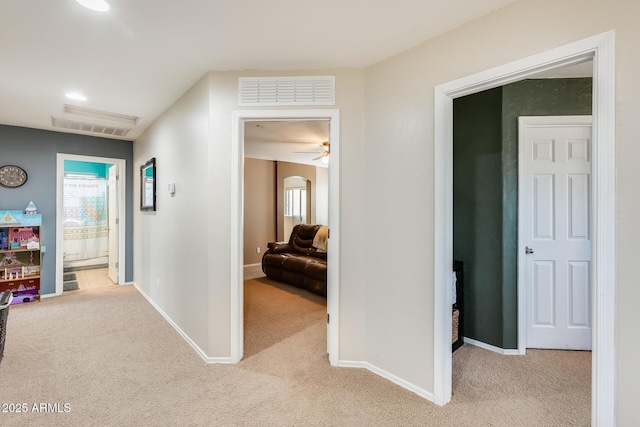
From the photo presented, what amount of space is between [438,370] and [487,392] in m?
0.46

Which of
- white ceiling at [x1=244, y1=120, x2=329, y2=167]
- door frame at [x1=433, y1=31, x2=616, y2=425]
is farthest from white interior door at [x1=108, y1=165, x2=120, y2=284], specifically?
door frame at [x1=433, y1=31, x2=616, y2=425]

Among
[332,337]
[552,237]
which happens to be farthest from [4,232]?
[552,237]

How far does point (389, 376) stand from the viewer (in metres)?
2.23

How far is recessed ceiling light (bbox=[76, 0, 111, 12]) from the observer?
1.62 m

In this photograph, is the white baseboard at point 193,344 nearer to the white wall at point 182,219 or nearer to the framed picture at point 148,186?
the white wall at point 182,219

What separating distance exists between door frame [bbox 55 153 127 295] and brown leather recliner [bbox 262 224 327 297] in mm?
2275

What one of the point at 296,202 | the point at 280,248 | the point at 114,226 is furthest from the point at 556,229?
the point at 114,226

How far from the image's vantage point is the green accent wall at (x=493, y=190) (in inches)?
104

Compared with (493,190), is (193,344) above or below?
below

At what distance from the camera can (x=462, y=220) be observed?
294 cm

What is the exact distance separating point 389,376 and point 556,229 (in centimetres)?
195

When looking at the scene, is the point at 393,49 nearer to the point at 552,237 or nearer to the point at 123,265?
the point at 552,237

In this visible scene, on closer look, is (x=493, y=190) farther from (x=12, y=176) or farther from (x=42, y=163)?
(x=12, y=176)

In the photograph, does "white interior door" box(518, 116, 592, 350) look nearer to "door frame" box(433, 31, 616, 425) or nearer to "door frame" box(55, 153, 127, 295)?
"door frame" box(433, 31, 616, 425)
